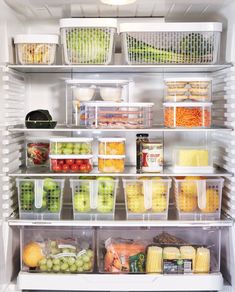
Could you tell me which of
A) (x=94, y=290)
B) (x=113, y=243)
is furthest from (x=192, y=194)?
(x=94, y=290)

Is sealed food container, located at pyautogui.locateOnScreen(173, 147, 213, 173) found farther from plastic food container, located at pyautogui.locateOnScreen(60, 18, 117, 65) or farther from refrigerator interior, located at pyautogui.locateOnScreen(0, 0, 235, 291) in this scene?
plastic food container, located at pyautogui.locateOnScreen(60, 18, 117, 65)

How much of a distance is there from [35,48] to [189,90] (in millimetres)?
736

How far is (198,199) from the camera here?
8.01ft

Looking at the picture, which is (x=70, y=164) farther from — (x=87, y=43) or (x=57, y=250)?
(x=87, y=43)

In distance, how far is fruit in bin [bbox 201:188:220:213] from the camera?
2.44 metres

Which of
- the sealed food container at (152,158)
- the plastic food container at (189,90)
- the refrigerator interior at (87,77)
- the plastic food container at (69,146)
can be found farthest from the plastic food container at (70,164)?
the plastic food container at (189,90)

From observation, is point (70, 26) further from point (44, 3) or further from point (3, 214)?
point (3, 214)

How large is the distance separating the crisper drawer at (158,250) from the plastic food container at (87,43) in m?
0.80

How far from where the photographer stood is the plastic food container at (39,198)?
243 cm

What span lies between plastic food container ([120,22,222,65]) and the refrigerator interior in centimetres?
10

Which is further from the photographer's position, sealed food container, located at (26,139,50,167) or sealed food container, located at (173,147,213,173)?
sealed food container, located at (26,139,50,167)

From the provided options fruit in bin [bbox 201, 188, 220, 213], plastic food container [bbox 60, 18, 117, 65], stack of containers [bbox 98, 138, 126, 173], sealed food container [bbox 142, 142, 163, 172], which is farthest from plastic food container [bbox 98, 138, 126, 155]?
fruit in bin [bbox 201, 188, 220, 213]

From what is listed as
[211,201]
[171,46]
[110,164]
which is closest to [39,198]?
[110,164]

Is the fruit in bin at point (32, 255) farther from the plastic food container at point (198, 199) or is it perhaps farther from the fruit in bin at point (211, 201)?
the fruit in bin at point (211, 201)
